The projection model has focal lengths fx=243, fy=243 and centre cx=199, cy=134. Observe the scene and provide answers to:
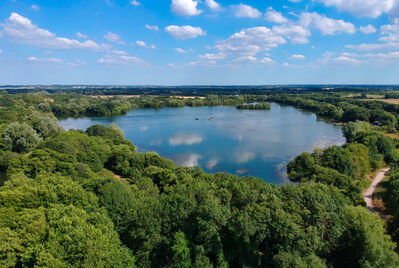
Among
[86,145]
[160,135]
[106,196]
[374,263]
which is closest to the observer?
[374,263]

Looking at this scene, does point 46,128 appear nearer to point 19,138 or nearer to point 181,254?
point 19,138

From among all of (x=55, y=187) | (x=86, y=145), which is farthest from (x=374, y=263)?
(x=86, y=145)

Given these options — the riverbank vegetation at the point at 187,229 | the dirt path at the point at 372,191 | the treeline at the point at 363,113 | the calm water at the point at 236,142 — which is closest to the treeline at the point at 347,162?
the dirt path at the point at 372,191

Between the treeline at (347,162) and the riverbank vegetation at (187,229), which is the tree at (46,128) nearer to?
the riverbank vegetation at (187,229)

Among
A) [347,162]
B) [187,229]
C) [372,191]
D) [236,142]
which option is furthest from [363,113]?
[187,229]

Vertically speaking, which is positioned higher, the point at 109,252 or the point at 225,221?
the point at 225,221

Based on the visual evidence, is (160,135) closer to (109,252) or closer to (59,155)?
(59,155)
